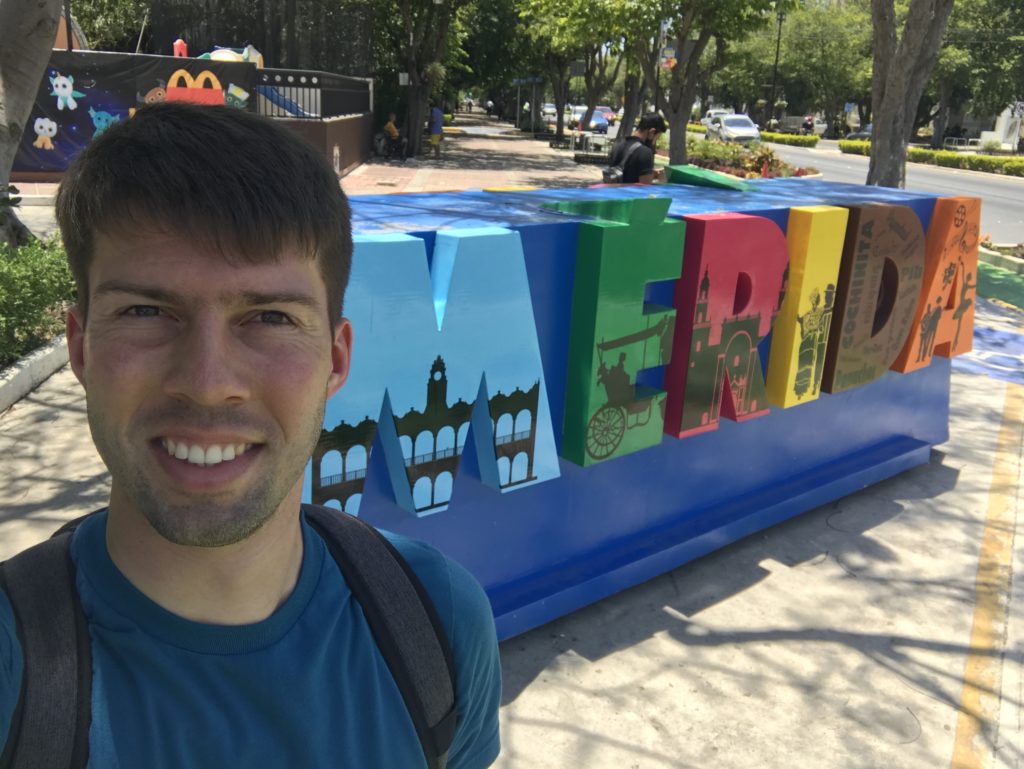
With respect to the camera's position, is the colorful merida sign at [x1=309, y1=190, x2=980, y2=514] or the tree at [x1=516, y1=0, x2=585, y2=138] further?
the tree at [x1=516, y1=0, x2=585, y2=138]

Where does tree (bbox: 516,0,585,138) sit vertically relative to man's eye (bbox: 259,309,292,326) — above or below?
above

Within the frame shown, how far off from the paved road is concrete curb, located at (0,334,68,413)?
52.5 ft

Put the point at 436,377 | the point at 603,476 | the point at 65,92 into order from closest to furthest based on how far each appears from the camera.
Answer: the point at 436,377
the point at 603,476
the point at 65,92

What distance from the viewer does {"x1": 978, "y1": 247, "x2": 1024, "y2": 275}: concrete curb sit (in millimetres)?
13727

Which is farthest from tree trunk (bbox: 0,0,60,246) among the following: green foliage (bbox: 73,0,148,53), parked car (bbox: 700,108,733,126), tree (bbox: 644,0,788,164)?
parked car (bbox: 700,108,733,126)

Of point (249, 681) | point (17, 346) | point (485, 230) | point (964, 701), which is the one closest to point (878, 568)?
point (964, 701)

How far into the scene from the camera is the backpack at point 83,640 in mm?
1110

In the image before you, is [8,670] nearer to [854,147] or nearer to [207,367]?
[207,367]

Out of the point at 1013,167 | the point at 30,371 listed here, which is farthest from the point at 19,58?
the point at 1013,167

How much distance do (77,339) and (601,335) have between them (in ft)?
9.33

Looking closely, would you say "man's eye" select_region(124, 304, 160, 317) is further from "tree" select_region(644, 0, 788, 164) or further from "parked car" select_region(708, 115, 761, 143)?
"parked car" select_region(708, 115, 761, 143)

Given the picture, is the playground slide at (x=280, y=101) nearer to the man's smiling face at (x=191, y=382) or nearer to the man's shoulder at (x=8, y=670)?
the man's smiling face at (x=191, y=382)

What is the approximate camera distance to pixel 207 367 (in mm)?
1240

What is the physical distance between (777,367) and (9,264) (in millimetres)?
5887
